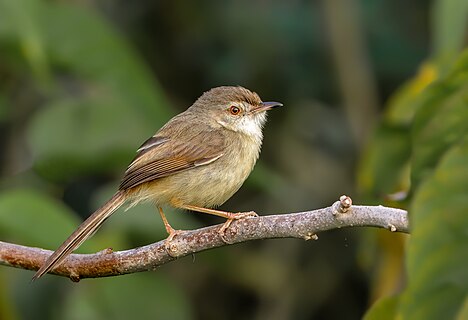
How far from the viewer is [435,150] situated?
9.82 feet

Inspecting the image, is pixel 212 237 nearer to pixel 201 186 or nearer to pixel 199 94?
pixel 201 186

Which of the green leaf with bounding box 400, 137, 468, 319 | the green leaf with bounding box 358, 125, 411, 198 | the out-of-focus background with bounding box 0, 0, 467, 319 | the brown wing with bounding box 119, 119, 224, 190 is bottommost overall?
the green leaf with bounding box 400, 137, 468, 319

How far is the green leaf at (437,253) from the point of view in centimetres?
230

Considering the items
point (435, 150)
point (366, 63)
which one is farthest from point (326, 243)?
Result: point (435, 150)

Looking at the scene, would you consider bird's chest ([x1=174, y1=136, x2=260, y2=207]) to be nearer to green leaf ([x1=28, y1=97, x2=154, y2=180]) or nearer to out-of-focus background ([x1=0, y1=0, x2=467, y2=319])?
out-of-focus background ([x1=0, y1=0, x2=467, y2=319])

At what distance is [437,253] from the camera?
234 cm

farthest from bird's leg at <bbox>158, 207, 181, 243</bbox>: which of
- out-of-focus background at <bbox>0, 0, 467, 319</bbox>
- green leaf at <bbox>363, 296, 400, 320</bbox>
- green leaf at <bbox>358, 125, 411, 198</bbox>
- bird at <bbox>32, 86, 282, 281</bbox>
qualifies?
out-of-focus background at <bbox>0, 0, 467, 319</bbox>

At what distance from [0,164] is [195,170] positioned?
2872 mm

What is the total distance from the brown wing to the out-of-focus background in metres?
0.95

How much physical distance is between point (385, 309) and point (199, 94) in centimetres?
467

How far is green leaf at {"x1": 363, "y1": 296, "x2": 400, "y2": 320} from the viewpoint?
8.84 ft

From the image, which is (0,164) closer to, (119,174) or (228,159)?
(119,174)

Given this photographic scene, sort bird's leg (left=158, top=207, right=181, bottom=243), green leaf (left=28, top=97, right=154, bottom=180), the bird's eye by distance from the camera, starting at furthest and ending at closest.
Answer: green leaf (left=28, top=97, right=154, bottom=180) → the bird's eye → bird's leg (left=158, top=207, right=181, bottom=243)

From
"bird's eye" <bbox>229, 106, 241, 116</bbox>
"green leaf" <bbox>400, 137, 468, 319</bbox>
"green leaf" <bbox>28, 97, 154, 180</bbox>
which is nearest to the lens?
"green leaf" <bbox>400, 137, 468, 319</bbox>
